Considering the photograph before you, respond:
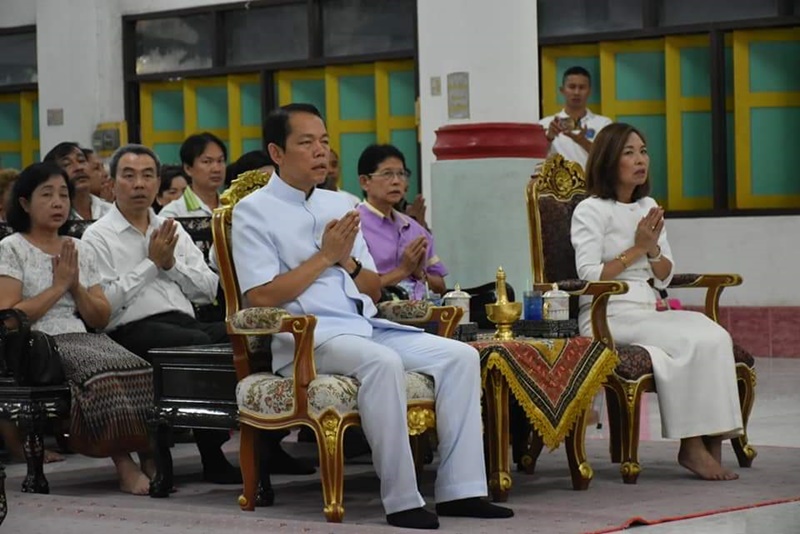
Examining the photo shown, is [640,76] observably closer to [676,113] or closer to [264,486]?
[676,113]

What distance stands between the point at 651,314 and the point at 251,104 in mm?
7337

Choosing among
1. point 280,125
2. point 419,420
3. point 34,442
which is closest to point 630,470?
point 419,420

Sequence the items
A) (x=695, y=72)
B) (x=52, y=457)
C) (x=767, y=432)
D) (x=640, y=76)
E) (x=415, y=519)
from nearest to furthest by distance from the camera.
→ (x=415, y=519) → (x=52, y=457) → (x=767, y=432) → (x=695, y=72) → (x=640, y=76)

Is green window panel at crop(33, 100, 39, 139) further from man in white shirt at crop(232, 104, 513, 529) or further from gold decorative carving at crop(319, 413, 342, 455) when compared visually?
gold decorative carving at crop(319, 413, 342, 455)

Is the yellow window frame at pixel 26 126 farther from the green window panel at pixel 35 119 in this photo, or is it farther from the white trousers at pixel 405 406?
the white trousers at pixel 405 406

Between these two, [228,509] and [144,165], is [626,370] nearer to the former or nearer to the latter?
[228,509]

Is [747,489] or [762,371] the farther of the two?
[762,371]

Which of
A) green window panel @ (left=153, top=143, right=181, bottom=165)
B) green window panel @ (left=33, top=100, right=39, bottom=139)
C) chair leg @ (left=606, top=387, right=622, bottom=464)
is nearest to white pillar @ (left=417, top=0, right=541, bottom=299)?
chair leg @ (left=606, top=387, right=622, bottom=464)

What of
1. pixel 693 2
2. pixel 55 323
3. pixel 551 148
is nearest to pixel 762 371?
pixel 551 148

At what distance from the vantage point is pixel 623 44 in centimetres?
1120

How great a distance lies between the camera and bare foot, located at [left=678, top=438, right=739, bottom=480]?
5934mm

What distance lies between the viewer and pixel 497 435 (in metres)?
5.51

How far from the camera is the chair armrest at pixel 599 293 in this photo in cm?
600

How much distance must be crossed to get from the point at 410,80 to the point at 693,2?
7.55 ft
